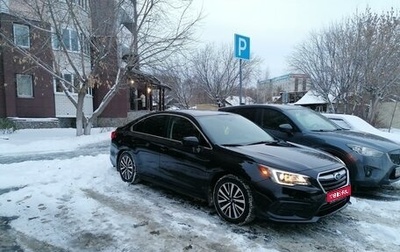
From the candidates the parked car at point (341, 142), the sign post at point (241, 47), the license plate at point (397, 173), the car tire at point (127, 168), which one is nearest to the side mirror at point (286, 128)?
the parked car at point (341, 142)

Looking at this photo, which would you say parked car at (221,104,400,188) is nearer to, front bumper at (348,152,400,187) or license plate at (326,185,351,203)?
front bumper at (348,152,400,187)

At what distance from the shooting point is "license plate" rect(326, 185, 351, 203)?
423 cm

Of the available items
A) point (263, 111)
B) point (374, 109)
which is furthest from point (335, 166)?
point (374, 109)

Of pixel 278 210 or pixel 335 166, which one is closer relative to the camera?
pixel 278 210

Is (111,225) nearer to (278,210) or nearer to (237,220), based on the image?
(237,220)

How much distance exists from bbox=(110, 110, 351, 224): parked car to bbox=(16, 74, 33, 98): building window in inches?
641

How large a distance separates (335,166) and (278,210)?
1135mm

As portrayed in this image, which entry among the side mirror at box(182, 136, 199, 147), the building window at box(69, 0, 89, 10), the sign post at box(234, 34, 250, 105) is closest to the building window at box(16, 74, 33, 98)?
the building window at box(69, 0, 89, 10)

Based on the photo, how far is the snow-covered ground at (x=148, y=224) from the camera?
3.90 m

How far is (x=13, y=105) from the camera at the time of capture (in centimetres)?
1883

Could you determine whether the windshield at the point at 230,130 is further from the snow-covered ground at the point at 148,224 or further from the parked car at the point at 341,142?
the parked car at the point at 341,142

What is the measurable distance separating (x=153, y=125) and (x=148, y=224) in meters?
2.16

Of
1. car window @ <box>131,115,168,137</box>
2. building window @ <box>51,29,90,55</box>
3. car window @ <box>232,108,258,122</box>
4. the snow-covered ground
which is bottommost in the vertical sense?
the snow-covered ground

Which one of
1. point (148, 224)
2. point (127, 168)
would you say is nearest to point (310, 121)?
point (127, 168)
